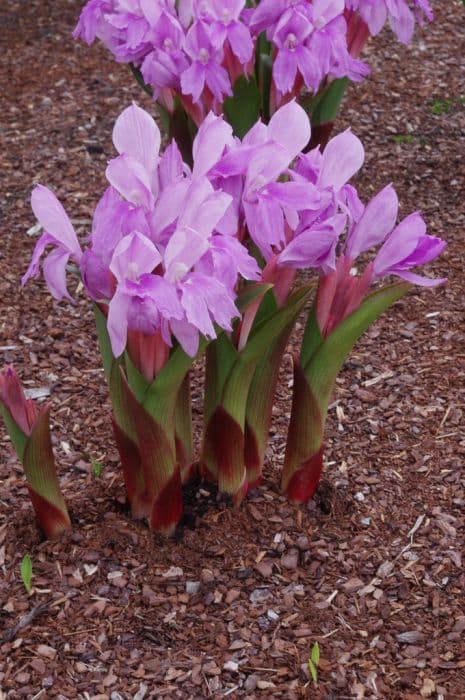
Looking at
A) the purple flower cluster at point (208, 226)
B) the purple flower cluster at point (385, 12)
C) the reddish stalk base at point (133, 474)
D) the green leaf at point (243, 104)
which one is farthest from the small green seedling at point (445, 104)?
the reddish stalk base at point (133, 474)

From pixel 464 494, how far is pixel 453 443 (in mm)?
199

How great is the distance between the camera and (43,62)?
466 cm

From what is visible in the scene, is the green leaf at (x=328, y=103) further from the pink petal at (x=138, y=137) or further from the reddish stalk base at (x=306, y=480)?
the pink petal at (x=138, y=137)

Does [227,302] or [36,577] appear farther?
[36,577]

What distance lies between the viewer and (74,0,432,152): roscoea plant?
2.33 meters

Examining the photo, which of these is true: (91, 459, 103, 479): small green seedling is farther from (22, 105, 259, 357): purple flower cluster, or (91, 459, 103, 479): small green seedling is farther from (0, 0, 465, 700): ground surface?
(22, 105, 259, 357): purple flower cluster

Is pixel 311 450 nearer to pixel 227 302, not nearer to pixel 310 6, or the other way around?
pixel 227 302

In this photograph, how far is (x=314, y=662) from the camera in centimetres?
193

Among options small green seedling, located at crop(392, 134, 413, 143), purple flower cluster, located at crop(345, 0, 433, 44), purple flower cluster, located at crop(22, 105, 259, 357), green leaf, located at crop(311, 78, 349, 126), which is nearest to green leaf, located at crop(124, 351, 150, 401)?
purple flower cluster, located at crop(22, 105, 259, 357)

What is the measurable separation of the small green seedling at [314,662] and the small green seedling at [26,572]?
1.84 ft

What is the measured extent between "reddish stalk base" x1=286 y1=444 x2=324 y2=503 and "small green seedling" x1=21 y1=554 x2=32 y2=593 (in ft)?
1.82

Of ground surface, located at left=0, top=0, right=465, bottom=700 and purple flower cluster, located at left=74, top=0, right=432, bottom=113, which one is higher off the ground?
purple flower cluster, located at left=74, top=0, right=432, bottom=113

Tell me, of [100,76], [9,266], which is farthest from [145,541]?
[100,76]

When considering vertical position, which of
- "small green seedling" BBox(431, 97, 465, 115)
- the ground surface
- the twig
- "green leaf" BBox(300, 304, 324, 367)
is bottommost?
"small green seedling" BBox(431, 97, 465, 115)
